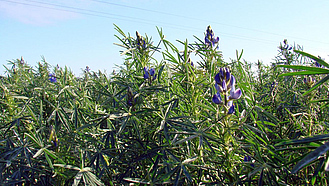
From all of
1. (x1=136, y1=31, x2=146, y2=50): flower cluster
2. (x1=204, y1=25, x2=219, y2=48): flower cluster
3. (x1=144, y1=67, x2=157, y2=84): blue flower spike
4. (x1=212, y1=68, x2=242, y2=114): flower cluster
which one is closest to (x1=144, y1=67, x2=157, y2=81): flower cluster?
(x1=144, y1=67, x2=157, y2=84): blue flower spike

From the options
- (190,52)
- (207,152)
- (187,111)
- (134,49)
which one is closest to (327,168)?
(207,152)

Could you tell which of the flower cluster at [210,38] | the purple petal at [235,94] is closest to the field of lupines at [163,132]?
the purple petal at [235,94]

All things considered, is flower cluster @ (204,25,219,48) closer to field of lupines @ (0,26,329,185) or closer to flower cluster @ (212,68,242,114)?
field of lupines @ (0,26,329,185)

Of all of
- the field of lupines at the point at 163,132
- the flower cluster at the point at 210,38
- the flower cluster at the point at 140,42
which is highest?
the flower cluster at the point at 210,38

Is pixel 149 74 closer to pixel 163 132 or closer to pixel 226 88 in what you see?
pixel 163 132

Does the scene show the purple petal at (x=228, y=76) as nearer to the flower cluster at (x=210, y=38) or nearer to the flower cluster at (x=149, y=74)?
the flower cluster at (x=149, y=74)

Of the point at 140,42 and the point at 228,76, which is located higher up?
the point at 140,42

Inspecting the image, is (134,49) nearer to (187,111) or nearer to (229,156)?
(187,111)

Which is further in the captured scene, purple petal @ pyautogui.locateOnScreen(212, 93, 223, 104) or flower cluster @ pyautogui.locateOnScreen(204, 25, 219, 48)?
flower cluster @ pyautogui.locateOnScreen(204, 25, 219, 48)

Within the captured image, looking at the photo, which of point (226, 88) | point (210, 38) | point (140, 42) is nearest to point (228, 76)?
point (226, 88)

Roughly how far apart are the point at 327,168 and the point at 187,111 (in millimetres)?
1043

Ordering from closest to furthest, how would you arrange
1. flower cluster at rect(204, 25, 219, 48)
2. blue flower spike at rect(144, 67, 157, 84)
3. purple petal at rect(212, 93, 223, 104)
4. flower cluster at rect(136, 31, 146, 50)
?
1. purple petal at rect(212, 93, 223, 104)
2. blue flower spike at rect(144, 67, 157, 84)
3. flower cluster at rect(136, 31, 146, 50)
4. flower cluster at rect(204, 25, 219, 48)

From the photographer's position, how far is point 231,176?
1150 millimetres

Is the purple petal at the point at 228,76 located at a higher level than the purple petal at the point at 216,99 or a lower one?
higher
